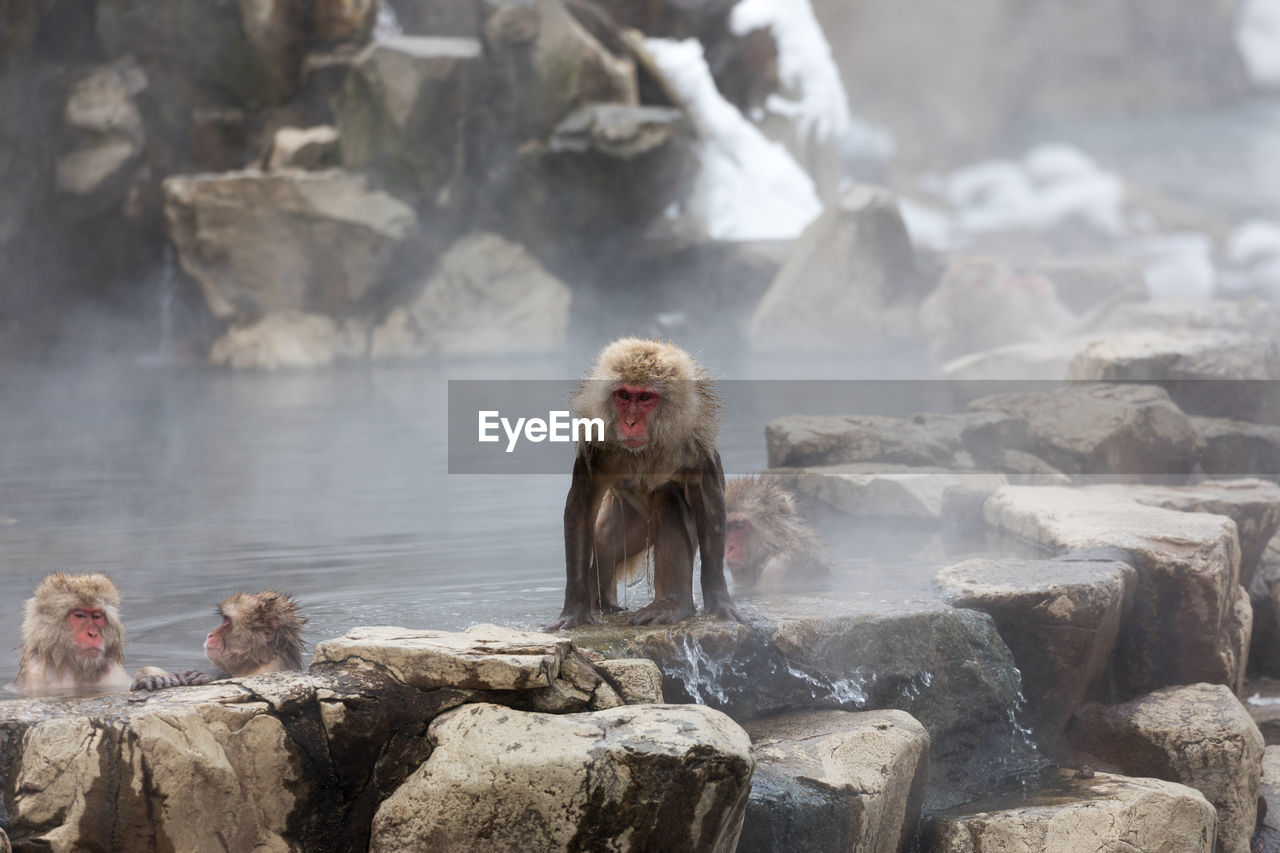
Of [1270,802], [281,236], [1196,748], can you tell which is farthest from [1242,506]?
[281,236]

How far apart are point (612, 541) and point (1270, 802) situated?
6.77 feet

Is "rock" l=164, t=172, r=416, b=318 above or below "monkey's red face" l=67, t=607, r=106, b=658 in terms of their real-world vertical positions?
above

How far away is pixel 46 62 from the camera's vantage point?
16.2 meters

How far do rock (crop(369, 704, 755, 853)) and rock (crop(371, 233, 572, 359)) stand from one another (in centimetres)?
1585

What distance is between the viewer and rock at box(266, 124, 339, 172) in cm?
1700

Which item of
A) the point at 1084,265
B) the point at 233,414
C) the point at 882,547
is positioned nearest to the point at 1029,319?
the point at 1084,265

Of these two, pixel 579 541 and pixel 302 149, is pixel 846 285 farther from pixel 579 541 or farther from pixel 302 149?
pixel 579 541

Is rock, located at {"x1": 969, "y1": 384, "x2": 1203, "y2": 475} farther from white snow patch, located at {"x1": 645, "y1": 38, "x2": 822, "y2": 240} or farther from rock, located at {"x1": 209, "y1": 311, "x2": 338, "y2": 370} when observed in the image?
Answer: white snow patch, located at {"x1": 645, "y1": 38, "x2": 822, "y2": 240}

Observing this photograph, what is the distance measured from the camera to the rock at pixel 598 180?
16.9 m

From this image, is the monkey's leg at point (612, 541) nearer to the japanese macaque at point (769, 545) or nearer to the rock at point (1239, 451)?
the japanese macaque at point (769, 545)

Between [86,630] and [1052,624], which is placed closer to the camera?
[86,630]

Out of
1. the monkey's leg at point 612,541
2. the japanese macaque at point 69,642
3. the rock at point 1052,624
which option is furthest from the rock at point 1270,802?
the japanese macaque at point 69,642

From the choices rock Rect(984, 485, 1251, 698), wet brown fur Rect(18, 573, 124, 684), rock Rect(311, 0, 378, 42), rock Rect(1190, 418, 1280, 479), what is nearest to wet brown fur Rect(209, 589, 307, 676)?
wet brown fur Rect(18, 573, 124, 684)

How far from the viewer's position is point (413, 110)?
56.5 ft
